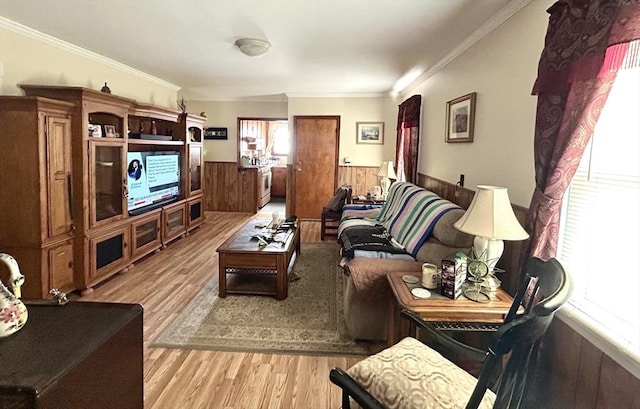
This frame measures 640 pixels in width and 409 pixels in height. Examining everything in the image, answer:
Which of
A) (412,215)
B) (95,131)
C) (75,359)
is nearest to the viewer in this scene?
(75,359)

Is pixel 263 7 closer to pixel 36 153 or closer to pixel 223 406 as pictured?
pixel 36 153

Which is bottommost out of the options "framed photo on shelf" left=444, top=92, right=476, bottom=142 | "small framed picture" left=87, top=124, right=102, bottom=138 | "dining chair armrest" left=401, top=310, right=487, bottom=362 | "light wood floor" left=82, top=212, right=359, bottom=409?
"light wood floor" left=82, top=212, right=359, bottom=409

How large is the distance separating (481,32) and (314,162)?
167 inches

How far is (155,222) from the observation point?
189 inches

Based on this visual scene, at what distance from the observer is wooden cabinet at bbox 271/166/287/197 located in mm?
→ 10352

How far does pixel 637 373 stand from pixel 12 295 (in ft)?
6.68

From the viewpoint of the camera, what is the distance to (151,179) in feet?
15.7

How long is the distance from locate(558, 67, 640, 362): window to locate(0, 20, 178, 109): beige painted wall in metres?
4.23

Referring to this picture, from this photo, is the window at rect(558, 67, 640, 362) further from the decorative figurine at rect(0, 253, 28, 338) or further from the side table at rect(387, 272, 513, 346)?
the decorative figurine at rect(0, 253, 28, 338)

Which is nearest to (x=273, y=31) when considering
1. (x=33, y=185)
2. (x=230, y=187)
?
(x=33, y=185)

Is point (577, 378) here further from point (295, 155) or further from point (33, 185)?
point (295, 155)

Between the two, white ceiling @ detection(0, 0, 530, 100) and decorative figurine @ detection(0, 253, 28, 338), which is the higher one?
white ceiling @ detection(0, 0, 530, 100)

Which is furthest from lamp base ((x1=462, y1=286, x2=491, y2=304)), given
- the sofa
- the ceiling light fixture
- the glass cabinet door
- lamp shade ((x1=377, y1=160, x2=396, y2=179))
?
lamp shade ((x1=377, y1=160, x2=396, y2=179))

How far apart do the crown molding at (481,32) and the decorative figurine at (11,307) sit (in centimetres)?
286
